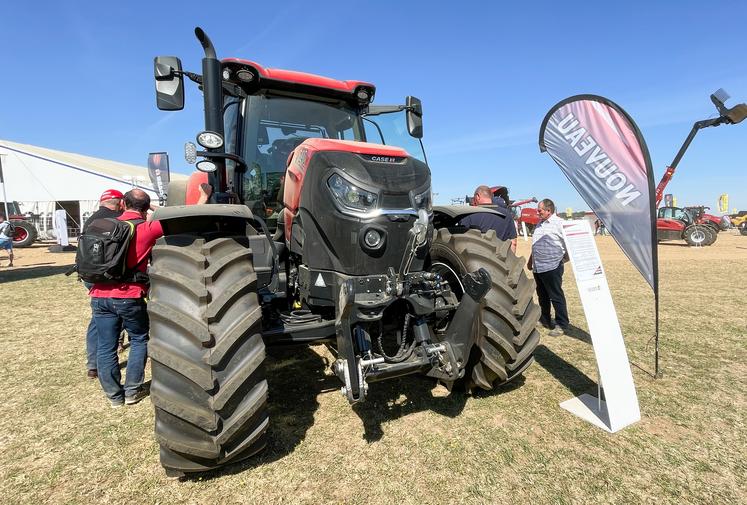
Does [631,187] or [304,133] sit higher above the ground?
[304,133]

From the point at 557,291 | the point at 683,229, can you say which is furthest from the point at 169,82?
the point at 683,229

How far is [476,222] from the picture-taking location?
5559 mm

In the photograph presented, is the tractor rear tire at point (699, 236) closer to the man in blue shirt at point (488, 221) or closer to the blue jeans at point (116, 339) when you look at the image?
the man in blue shirt at point (488, 221)

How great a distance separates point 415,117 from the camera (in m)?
4.17

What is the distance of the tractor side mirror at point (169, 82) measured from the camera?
10.2ft

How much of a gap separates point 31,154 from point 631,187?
29.7 m

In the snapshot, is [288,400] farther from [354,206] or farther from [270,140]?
[270,140]

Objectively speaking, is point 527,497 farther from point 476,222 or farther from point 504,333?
point 476,222

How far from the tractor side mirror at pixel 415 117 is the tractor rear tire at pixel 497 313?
1.40 meters

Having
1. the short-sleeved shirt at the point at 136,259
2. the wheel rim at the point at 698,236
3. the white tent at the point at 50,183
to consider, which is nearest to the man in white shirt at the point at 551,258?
the short-sleeved shirt at the point at 136,259

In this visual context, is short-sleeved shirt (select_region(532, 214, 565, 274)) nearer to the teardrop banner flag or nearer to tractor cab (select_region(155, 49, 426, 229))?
the teardrop banner flag

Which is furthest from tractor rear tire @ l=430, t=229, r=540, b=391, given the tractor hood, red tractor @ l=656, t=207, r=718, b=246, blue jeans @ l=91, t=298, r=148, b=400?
red tractor @ l=656, t=207, r=718, b=246

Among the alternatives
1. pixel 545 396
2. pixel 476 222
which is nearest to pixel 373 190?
pixel 545 396

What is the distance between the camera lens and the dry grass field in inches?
89.4
